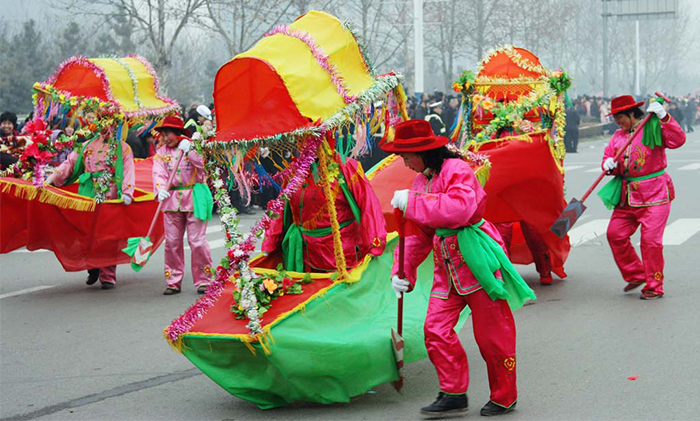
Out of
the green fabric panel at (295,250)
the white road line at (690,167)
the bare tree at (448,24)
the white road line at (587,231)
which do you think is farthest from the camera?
the bare tree at (448,24)

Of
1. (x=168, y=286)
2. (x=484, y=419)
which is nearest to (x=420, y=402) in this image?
(x=484, y=419)

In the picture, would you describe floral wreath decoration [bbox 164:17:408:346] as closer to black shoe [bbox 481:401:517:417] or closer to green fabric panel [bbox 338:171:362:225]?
green fabric panel [bbox 338:171:362:225]

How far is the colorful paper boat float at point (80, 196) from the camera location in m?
10.3

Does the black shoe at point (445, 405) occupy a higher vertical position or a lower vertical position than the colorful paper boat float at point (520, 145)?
lower

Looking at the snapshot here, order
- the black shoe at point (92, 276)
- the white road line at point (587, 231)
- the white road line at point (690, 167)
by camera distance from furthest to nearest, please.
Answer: the white road line at point (690, 167)
the white road line at point (587, 231)
the black shoe at point (92, 276)

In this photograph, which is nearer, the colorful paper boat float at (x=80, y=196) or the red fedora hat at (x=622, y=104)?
the red fedora hat at (x=622, y=104)

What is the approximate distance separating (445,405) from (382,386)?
858 mm

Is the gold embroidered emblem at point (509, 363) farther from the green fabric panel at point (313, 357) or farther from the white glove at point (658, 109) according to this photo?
the white glove at point (658, 109)

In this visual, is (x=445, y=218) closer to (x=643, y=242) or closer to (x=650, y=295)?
(x=643, y=242)

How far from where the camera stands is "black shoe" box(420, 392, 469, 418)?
5.64m

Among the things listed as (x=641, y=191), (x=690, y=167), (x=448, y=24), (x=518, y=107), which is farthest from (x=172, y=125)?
(x=448, y=24)

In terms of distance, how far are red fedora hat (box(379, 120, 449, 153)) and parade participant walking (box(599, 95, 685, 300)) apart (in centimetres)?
394

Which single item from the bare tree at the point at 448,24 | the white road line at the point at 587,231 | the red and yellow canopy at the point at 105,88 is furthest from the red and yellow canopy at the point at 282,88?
the bare tree at the point at 448,24

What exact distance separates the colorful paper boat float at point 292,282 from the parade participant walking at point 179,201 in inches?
149
